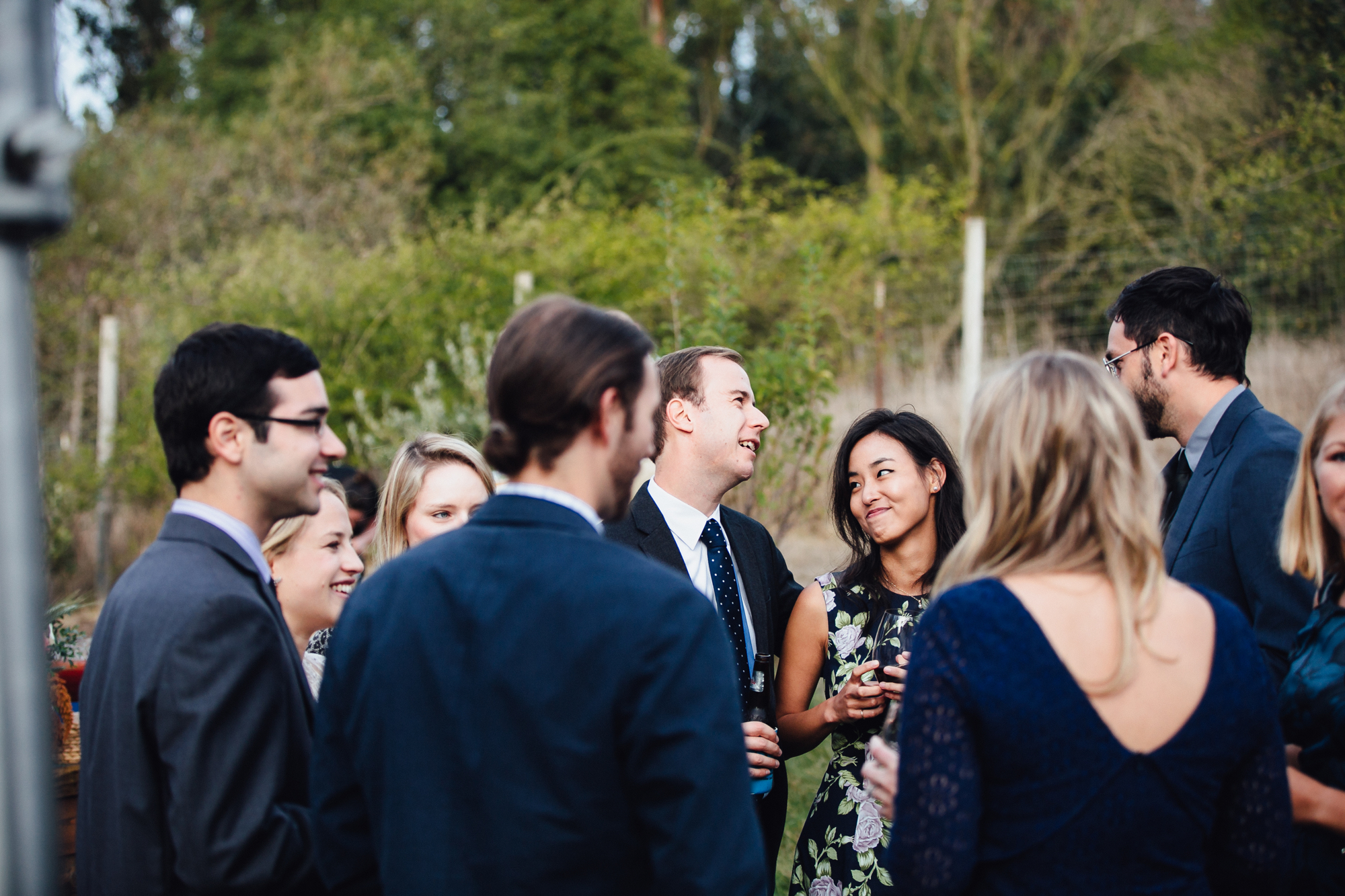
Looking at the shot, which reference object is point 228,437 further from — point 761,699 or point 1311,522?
point 1311,522

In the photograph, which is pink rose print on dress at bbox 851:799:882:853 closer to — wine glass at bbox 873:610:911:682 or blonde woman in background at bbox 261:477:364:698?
wine glass at bbox 873:610:911:682

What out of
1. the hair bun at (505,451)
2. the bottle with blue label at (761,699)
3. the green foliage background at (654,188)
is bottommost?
the bottle with blue label at (761,699)

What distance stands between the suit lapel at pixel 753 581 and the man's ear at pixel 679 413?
34 cm

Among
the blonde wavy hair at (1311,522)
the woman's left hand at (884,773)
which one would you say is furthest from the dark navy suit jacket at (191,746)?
the blonde wavy hair at (1311,522)

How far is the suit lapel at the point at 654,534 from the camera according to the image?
3016 mm

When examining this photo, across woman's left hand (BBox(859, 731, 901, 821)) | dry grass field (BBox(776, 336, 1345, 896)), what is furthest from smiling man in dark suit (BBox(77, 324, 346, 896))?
dry grass field (BBox(776, 336, 1345, 896))

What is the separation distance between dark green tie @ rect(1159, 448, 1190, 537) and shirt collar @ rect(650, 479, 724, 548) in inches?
55.7

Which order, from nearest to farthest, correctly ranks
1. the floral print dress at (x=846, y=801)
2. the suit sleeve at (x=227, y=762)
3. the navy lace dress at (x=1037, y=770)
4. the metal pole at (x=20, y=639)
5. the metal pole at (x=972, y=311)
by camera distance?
the metal pole at (x=20, y=639)
the navy lace dress at (x=1037, y=770)
the suit sleeve at (x=227, y=762)
the floral print dress at (x=846, y=801)
the metal pole at (x=972, y=311)

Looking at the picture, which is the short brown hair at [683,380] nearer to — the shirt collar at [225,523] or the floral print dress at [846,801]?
the floral print dress at [846,801]

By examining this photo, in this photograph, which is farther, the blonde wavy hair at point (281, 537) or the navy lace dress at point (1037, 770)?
the blonde wavy hair at point (281, 537)

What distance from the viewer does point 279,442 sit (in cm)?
208

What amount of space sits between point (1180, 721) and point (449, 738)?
3.71ft

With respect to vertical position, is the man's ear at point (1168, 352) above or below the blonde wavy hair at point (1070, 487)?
above

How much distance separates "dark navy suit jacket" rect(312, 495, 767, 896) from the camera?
4.67ft
